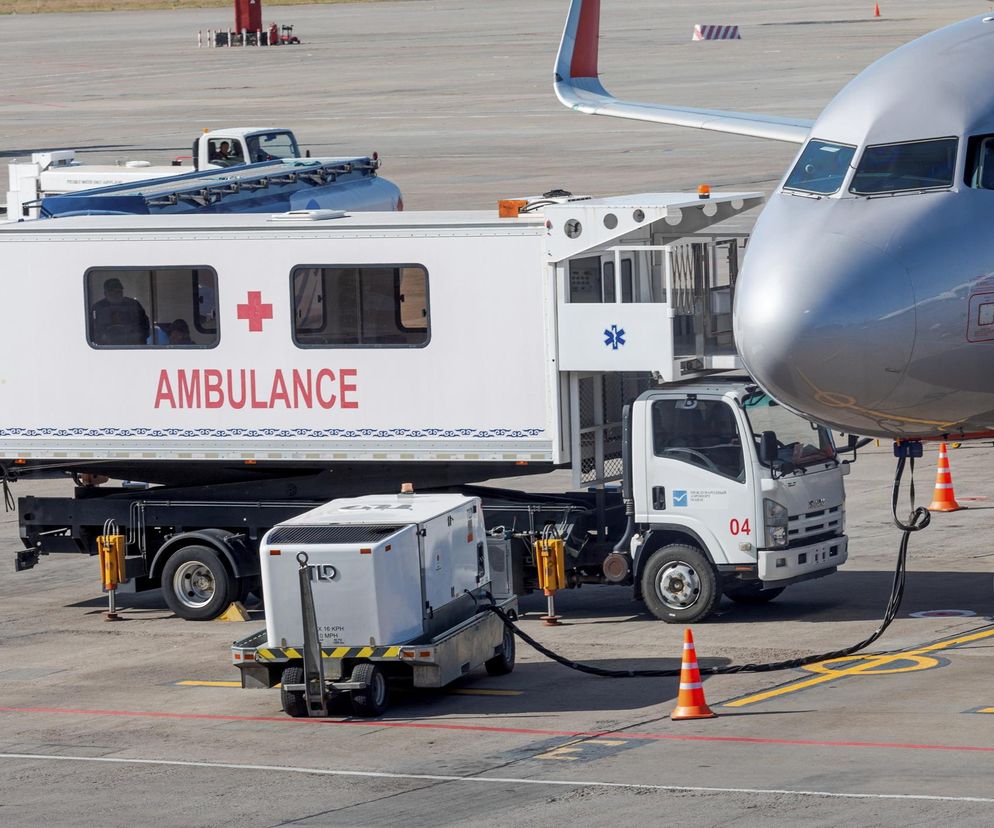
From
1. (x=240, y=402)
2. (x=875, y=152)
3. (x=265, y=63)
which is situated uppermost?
(x=265, y=63)

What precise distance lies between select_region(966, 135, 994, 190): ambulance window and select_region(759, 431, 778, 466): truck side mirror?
6.23 m

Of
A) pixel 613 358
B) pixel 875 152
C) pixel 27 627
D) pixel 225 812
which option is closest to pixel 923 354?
pixel 875 152

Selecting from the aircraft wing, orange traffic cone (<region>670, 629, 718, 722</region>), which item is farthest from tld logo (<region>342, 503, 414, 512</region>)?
the aircraft wing

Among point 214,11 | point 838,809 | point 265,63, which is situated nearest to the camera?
point 838,809

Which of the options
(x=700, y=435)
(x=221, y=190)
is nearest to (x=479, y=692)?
(x=700, y=435)

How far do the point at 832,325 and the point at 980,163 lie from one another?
1.95 m

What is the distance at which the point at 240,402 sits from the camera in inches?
863

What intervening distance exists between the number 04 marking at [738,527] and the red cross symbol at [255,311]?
224 inches

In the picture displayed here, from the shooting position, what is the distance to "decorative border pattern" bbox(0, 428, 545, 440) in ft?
69.4

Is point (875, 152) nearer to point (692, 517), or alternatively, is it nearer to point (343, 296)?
point (692, 517)

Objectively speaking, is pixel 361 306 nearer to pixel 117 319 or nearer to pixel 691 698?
pixel 117 319

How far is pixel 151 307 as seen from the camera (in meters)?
22.1

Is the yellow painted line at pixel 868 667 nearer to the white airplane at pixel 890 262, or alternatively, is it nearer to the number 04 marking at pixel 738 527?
the number 04 marking at pixel 738 527

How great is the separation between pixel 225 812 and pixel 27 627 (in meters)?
8.31
